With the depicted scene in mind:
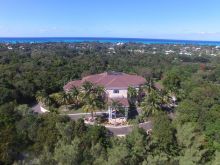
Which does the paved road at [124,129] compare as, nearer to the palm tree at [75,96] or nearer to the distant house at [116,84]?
the distant house at [116,84]

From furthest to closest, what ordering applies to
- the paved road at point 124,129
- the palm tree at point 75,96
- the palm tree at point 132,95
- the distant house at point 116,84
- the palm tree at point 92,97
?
the distant house at point 116,84 < the palm tree at point 132,95 < the palm tree at point 75,96 < the palm tree at point 92,97 < the paved road at point 124,129

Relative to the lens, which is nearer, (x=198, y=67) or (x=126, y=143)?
(x=126, y=143)

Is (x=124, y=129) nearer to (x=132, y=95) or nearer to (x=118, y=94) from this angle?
(x=132, y=95)

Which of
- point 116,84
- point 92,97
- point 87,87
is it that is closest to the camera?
point 92,97

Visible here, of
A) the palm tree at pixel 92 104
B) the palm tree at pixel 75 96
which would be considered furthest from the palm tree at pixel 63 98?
the palm tree at pixel 92 104

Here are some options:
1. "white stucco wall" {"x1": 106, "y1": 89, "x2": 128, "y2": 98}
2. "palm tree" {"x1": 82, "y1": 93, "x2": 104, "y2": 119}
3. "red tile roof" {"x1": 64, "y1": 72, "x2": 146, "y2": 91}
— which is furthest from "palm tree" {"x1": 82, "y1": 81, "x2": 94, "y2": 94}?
"white stucco wall" {"x1": 106, "y1": 89, "x2": 128, "y2": 98}

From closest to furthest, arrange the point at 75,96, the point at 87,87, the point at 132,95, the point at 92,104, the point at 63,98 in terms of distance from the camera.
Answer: the point at 92,104 → the point at 87,87 → the point at 63,98 → the point at 75,96 → the point at 132,95

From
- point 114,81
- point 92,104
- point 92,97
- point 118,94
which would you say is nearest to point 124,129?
point 92,104

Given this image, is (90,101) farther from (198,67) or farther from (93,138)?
(198,67)

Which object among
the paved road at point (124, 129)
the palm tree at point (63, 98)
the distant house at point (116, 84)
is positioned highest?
the distant house at point (116, 84)

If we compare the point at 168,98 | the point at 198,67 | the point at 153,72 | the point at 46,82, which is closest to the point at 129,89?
the point at 168,98

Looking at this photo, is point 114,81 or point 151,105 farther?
point 114,81
